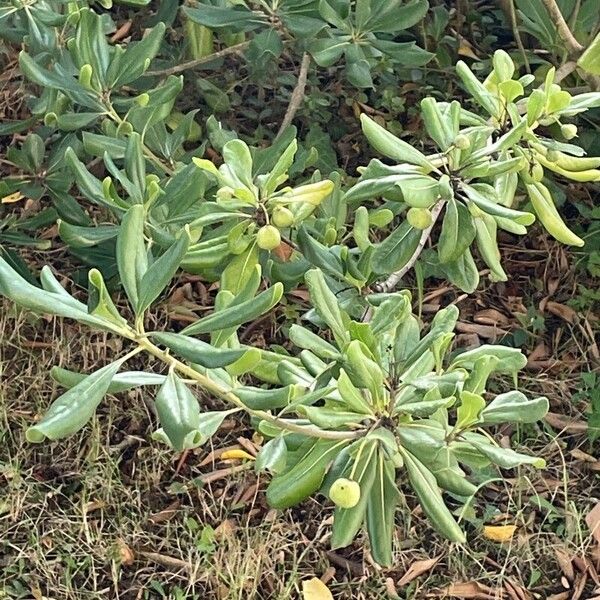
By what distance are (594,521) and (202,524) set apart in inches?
32.6

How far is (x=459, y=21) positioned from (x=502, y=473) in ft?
3.95

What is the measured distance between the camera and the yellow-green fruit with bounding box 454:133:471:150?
1124mm

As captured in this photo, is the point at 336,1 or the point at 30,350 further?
the point at 30,350

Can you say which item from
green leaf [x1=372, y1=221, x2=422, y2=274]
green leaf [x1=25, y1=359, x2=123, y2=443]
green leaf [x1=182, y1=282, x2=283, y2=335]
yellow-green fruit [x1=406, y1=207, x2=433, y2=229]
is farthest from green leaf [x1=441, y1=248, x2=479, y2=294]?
green leaf [x1=25, y1=359, x2=123, y2=443]

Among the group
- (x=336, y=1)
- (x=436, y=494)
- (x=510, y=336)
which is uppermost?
(x=336, y=1)

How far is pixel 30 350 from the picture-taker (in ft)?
7.06

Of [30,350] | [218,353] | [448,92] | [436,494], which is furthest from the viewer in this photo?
[448,92]

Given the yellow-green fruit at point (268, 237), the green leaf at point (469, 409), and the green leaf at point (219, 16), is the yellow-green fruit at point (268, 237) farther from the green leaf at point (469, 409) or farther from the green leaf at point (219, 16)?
the green leaf at point (219, 16)

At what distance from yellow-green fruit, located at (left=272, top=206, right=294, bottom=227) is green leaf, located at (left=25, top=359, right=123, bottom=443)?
339 millimetres

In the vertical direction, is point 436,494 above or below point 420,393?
below

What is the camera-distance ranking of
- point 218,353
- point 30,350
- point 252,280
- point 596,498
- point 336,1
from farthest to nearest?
point 30,350, point 596,498, point 336,1, point 252,280, point 218,353

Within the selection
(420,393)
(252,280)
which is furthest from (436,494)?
(252,280)

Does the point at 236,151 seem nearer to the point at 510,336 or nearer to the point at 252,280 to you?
the point at 252,280

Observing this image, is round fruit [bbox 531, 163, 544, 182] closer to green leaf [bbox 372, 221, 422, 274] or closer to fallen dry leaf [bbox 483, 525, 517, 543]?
green leaf [bbox 372, 221, 422, 274]
